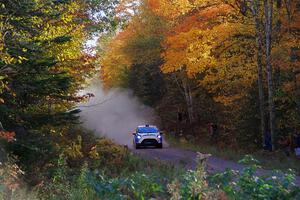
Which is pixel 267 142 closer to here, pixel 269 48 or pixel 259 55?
pixel 259 55

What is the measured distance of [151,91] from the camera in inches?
1991

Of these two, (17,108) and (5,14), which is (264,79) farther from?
(5,14)

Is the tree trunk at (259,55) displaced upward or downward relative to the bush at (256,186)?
upward

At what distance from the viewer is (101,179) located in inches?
327

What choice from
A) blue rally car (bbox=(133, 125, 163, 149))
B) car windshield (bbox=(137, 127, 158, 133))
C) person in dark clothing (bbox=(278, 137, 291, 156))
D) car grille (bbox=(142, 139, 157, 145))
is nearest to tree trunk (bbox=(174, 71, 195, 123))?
car windshield (bbox=(137, 127, 158, 133))

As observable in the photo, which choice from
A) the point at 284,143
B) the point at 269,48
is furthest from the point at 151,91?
the point at 269,48

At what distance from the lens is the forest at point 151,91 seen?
337 inches

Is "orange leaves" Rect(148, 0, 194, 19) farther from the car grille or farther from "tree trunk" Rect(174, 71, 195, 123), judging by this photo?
"tree trunk" Rect(174, 71, 195, 123)

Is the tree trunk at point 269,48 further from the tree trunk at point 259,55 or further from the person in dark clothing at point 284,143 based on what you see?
the person in dark clothing at point 284,143

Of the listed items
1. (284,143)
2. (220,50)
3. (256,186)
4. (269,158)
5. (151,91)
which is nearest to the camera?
(256,186)

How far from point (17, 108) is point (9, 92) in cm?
110

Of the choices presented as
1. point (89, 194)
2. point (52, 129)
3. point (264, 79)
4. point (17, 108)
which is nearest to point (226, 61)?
point (264, 79)

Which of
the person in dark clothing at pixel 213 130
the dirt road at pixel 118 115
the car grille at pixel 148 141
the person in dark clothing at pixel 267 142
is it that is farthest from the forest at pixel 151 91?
the dirt road at pixel 118 115

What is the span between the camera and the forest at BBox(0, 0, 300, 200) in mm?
8554
